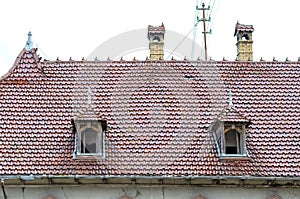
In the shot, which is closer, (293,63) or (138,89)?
(138,89)

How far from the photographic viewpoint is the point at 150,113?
18203 millimetres

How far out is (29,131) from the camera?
1725 centimetres

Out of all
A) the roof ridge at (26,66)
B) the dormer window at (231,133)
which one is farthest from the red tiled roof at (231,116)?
the roof ridge at (26,66)

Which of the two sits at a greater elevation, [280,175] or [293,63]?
[293,63]

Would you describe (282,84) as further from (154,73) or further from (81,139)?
(81,139)

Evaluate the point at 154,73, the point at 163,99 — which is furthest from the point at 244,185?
the point at 154,73

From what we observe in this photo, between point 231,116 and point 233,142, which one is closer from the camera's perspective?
point 231,116

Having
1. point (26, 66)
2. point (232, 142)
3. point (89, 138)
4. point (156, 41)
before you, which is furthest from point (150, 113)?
point (26, 66)

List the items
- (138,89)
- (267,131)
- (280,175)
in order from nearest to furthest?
1. (280,175)
2. (267,131)
3. (138,89)

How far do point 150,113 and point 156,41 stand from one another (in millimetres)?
4008

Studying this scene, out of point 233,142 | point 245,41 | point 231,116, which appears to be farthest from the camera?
point 245,41

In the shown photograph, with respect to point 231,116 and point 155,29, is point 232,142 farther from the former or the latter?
point 155,29

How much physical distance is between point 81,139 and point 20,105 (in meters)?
2.34

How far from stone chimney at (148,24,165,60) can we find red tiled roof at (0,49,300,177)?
1298 mm
